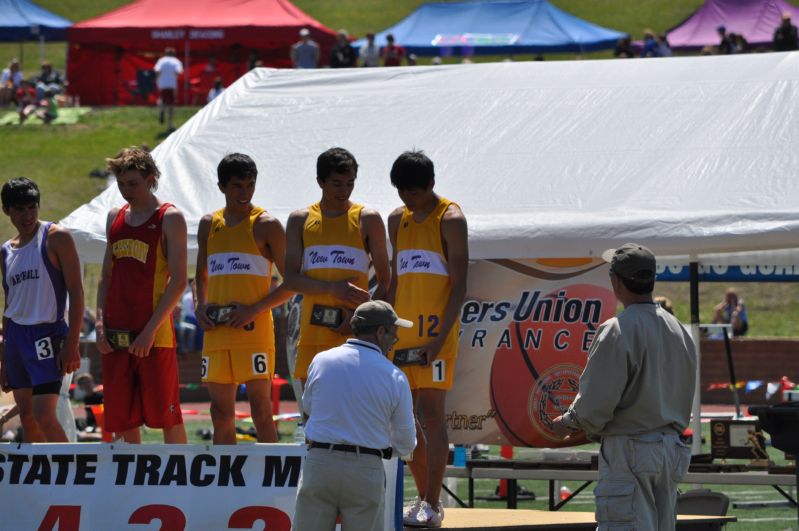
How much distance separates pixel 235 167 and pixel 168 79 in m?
23.0

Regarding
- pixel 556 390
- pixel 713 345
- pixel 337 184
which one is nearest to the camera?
pixel 337 184

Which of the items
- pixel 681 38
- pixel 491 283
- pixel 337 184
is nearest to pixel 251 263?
pixel 337 184

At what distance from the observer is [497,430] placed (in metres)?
9.26

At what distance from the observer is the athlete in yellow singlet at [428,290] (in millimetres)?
7297

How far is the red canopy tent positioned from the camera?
29.7m

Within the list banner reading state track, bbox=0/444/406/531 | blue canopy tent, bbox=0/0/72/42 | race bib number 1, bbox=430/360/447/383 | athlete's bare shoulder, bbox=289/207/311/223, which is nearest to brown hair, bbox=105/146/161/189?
athlete's bare shoulder, bbox=289/207/311/223

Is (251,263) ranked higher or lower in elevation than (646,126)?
lower

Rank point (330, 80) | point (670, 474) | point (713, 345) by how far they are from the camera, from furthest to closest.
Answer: point (713, 345) < point (330, 80) < point (670, 474)

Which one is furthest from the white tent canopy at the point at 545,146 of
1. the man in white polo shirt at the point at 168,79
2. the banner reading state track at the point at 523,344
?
the man in white polo shirt at the point at 168,79

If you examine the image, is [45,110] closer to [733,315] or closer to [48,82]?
[48,82]

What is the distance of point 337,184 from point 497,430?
2.47 meters

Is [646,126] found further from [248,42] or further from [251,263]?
[248,42]

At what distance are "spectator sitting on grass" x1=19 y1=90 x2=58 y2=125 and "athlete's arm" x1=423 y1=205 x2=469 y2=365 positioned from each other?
26341mm

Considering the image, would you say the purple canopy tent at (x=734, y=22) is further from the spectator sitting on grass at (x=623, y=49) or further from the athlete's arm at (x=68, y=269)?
the athlete's arm at (x=68, y=269)
